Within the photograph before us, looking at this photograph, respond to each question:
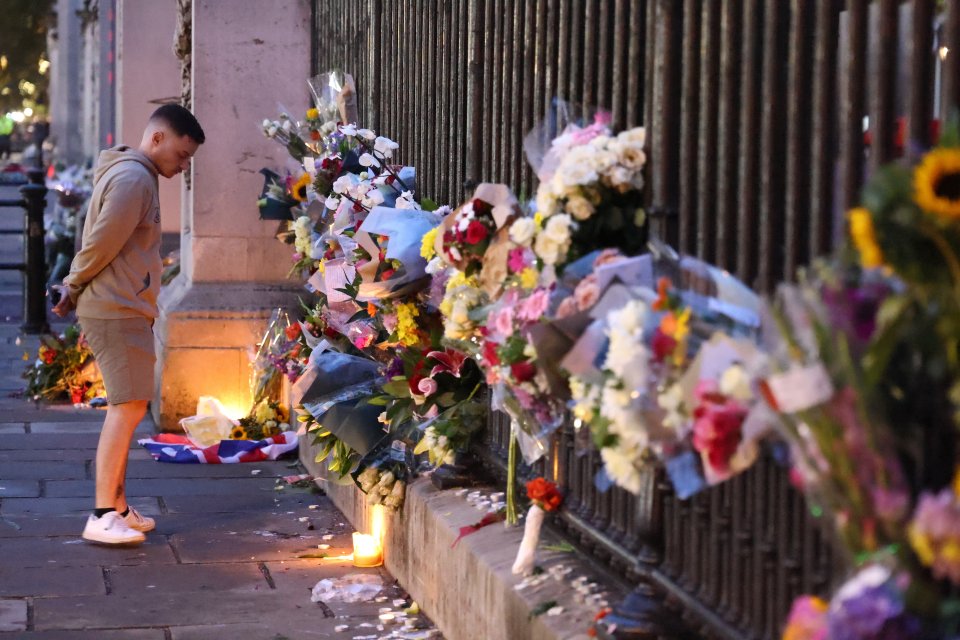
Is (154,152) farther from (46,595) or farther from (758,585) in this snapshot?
(758,585)

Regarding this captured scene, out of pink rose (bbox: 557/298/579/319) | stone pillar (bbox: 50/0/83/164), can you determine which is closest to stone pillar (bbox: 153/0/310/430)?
pink rose (bbox: 557/298/579/319)

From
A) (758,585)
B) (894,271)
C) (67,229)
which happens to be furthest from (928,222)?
(67,229)

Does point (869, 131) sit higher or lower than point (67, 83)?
lower

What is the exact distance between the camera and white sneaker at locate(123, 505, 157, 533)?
636 centimetres

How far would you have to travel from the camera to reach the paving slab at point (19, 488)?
7.21 metres

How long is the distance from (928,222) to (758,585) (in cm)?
131

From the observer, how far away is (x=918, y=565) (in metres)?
2.26

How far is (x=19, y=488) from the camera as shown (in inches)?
291

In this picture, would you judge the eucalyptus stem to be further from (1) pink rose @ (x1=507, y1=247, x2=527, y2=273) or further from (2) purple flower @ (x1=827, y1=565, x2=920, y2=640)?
(2) purple flower @ (x1=827, y1=565, x2=920, y2=640)

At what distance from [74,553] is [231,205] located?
3534 millimetres

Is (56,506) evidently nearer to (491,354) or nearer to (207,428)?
(207,428)

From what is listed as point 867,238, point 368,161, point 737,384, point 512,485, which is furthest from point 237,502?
point 867,238

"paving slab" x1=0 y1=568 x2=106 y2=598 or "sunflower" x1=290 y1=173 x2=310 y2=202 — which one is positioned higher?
"sunflower" x1=290 y1=173 x2=310 y2=202

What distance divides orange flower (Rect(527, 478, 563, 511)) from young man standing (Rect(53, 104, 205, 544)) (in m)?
2.47
